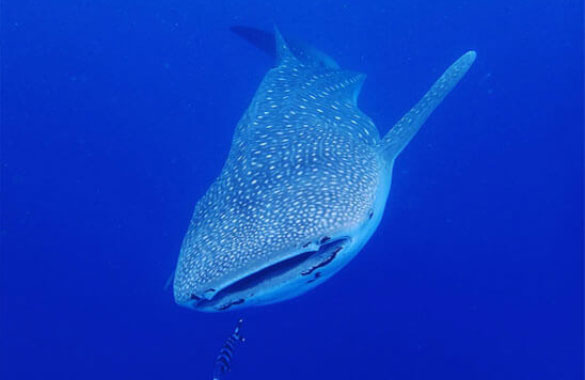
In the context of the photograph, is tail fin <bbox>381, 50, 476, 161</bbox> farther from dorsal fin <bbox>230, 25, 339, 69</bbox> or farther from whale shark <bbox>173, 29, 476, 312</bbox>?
dorsal fin <bbox>230, 25, 339, 69</bbox>

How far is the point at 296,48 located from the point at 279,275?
4.50 meters

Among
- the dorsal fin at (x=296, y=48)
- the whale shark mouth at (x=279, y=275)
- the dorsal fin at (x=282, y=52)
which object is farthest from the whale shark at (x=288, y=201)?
the dorsal fin at (x=296, y=48)

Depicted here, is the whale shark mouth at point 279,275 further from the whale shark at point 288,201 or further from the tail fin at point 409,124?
the tail fin at point 409,124

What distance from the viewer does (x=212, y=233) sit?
3156 millimetres

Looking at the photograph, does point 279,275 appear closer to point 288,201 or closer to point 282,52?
point 288,201

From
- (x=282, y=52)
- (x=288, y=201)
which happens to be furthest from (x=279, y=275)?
(x=282, y=52)

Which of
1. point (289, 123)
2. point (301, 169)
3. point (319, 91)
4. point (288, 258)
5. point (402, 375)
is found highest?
point (319, 91)

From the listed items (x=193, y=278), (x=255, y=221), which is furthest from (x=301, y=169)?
(x=193, y=278)

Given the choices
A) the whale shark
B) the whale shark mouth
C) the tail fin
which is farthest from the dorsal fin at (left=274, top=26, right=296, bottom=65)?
the whale shark mouth

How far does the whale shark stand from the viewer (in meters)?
2.72

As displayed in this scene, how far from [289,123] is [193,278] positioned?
1852 mm

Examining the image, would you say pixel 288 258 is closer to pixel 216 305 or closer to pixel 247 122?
pixel 216 305

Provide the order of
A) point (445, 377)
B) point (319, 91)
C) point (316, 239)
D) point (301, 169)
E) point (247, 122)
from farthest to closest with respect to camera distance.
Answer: point (445, 377)
point (319, 91)
point (247, 122)
point (301, 169)
point (316, 239)

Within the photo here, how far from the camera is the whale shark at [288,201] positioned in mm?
2723
